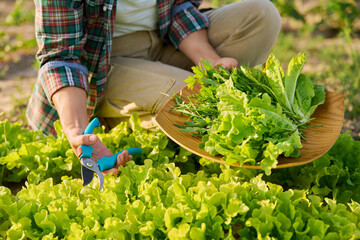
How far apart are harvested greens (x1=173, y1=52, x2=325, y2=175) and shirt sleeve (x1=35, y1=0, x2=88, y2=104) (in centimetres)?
57

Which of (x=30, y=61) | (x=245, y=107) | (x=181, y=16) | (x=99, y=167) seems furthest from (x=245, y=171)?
(x=30, y=61)

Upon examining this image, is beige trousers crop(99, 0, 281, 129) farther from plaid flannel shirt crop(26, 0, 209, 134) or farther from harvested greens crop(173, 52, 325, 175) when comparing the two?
harvested greens crop(173, 52, 325, 175)

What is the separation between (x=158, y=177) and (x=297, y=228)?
2.06 feet

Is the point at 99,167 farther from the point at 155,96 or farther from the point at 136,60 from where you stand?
the point at 136,60

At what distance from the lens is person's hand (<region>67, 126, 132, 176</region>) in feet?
6.21

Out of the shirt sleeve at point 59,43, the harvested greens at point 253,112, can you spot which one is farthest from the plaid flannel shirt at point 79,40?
the harvested greens at point 253,112

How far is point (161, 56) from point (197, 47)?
311 millimetres

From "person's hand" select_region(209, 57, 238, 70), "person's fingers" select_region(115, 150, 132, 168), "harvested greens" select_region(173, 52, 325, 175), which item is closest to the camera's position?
"harvested greens" select_region(173, 52, 325, 175)

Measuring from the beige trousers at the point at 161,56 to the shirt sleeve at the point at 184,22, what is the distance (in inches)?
3.3

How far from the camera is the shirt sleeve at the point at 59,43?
2.22 meters

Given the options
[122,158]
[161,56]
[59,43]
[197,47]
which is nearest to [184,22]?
[197,47]

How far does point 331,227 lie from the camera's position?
1.61 meters

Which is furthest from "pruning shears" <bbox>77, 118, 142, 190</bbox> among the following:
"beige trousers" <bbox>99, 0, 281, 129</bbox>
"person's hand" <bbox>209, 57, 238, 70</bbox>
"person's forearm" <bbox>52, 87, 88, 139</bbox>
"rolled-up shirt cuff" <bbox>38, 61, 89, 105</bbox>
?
"person's hand" <bbox>209, 57, 238, 70</bbox>

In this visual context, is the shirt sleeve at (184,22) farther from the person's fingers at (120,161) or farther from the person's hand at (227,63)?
the person's fingers at (120,161)
